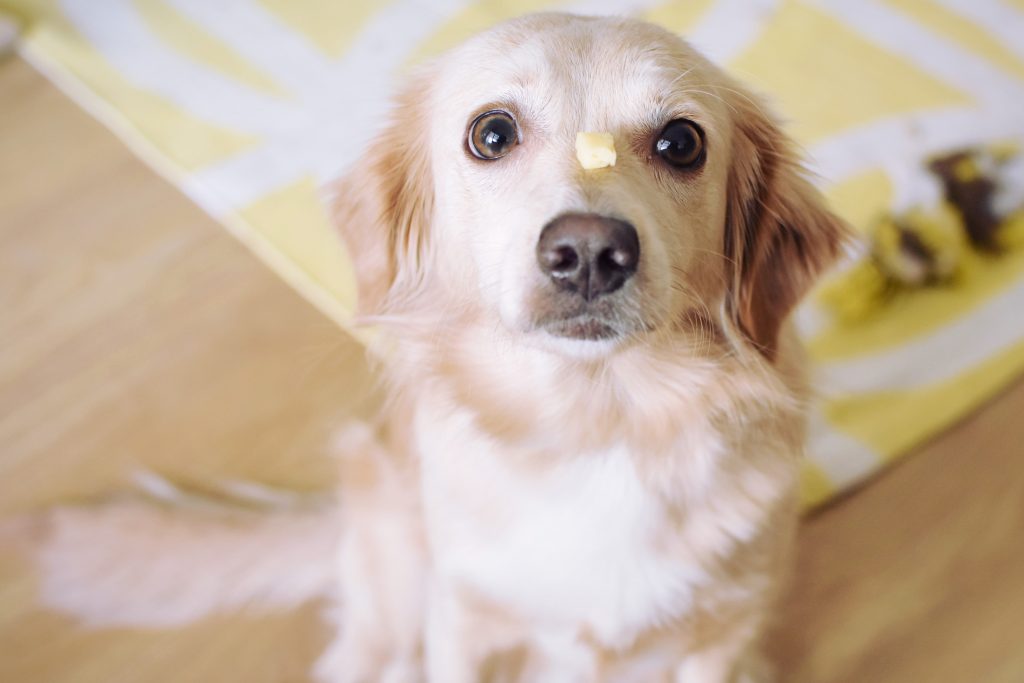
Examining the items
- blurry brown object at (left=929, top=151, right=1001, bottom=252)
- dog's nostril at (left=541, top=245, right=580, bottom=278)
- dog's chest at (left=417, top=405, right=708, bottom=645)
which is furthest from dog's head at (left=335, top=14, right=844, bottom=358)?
blurry brown object at (left=929, top=151, right=1001, bottom=252)

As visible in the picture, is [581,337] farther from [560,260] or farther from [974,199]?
A: [974,199]

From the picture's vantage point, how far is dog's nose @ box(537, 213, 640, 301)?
883 millimetres

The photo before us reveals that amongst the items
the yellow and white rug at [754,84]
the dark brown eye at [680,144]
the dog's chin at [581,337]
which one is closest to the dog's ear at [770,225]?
the dark brown eye at [680,144]

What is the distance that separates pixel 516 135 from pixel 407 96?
0.90 ft

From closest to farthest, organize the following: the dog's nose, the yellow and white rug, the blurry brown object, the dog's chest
A: the dog's nose → the dog's chest → the yellow and white rug → the blurry brown object

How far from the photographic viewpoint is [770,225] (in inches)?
45.9

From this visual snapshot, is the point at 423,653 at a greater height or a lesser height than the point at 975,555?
lesser

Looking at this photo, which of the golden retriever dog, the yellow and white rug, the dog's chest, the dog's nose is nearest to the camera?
the dog's nose

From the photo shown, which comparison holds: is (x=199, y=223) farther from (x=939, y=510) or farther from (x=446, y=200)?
(x=939, y=510)

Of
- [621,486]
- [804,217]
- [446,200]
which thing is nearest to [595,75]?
[446,200]

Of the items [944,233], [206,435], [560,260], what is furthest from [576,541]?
[944,233]

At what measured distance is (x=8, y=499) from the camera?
1802mm

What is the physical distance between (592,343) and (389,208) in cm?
41

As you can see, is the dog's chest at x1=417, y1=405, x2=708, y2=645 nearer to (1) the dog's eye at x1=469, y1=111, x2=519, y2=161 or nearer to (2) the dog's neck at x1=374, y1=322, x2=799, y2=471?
(2) the dog's neck at x1=374, y1=322, x2=799, y2=471
